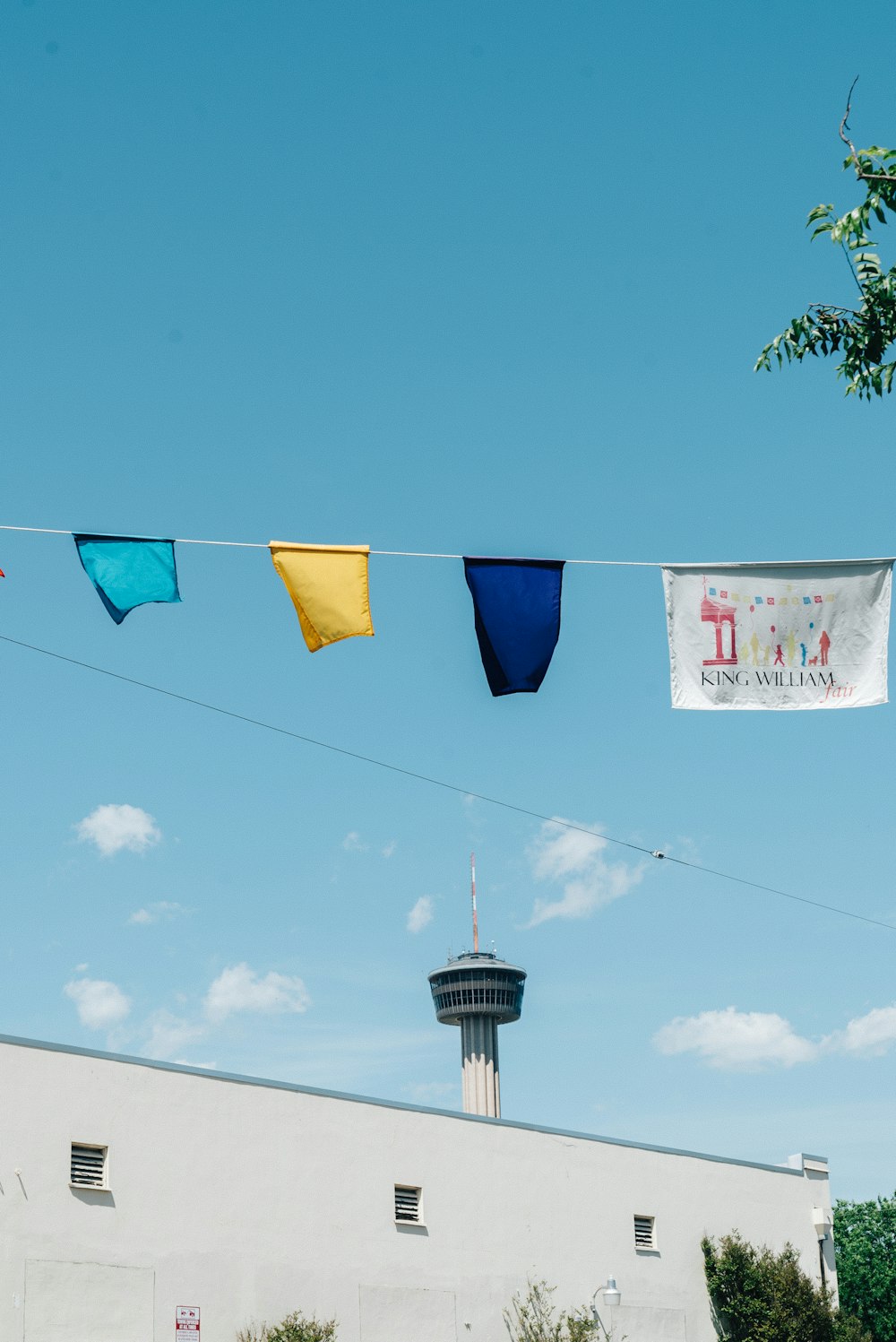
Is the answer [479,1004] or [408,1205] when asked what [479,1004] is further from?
[408,1205]

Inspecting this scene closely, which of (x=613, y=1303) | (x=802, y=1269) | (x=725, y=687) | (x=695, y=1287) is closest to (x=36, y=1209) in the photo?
(x=613, y=1303)


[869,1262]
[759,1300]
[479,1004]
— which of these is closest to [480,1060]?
[479,1004]

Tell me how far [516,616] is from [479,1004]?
299 feet

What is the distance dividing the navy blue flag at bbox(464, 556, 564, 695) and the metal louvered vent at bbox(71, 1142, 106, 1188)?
1040 centimetres

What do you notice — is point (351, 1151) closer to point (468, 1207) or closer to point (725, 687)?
point (468, 1207)

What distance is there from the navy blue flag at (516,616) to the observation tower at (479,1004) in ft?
289

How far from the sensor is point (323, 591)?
1473 centimetres

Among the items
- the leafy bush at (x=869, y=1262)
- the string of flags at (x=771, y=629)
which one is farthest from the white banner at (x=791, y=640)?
the leafy bush at (x=869, y=1262)

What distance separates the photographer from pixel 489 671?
15086 millimetres

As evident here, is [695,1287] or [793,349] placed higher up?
[793,349]

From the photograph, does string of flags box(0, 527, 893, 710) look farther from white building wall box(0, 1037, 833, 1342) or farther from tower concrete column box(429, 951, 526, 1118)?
tower concrete column box(429, 951, 526, 1118)

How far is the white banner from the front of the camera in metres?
14.2

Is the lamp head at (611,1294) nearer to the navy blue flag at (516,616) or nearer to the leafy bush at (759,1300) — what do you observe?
the leafy bush at (759,1300)

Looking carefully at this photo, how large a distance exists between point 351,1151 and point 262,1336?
3318 millimetres
